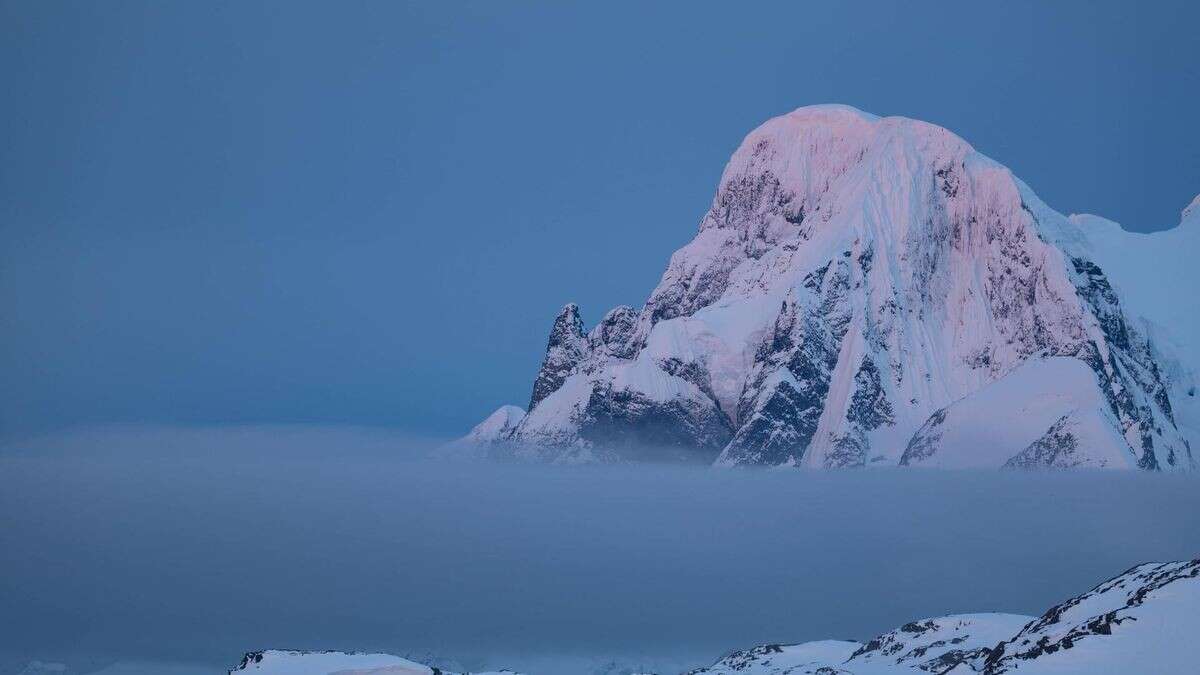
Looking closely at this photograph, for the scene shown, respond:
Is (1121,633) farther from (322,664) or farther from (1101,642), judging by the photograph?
(322,664)

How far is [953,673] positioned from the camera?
455 feet

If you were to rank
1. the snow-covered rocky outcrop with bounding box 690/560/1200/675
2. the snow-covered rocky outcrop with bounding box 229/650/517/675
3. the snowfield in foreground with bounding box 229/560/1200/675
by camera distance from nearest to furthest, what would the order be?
the snow-covered rocky outcrop with bounding box 690/560/1200/675
the snowfield in foreground with bounding box 229/560/1200/675
the snow-covered rocky outcrop with bounding box 229/650/517/675

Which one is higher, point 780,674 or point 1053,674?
point 780,674

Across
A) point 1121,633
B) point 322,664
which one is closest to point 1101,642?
point 1121,633

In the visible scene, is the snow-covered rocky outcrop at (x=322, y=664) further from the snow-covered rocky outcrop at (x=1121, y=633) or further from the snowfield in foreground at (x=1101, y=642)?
the snow-covered rocky outcrop at (x=1121, y=633)

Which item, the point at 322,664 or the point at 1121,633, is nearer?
the point at 1121,633

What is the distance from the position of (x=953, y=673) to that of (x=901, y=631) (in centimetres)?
5986

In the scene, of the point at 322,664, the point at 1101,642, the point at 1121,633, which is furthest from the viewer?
the point at 322,664

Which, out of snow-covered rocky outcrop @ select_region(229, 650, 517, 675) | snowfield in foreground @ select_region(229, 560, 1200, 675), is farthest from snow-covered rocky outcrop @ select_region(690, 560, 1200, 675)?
snow-covered rocky outcrop @ select_region(229, 650, 517, 675)

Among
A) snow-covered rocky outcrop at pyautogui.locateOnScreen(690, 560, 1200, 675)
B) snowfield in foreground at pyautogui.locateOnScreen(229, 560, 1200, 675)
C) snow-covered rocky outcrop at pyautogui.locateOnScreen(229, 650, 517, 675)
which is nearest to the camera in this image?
snow-covered rocky outcrop at pyautogui.locateOnScreen(690, 560, 1200, 675)

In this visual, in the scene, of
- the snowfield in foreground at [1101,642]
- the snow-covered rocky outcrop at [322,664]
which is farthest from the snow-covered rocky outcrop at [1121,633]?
the snow-covered rocky outcrop at [322,664]

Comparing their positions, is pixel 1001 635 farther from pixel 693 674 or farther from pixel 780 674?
pixel 693 674

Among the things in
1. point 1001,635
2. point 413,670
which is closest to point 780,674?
point 1001,635

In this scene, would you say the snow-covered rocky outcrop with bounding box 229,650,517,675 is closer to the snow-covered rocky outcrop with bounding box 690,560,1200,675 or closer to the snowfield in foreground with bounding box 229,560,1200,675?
the snowfield in foreground with bounding box 229,560,1200,675
